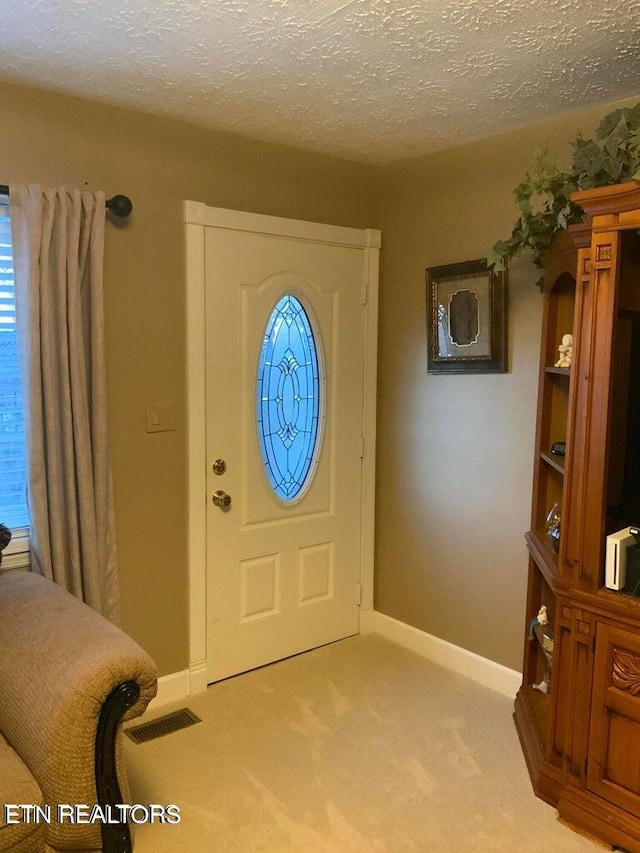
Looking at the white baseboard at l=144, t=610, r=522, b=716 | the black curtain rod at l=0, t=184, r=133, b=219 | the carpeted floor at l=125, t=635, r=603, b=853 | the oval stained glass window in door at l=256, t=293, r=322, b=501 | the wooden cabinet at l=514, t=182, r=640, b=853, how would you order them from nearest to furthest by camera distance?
the wooden cabinet at l=514, t=182, r=640, b=853 < the carpeted floor at l=125, t=635, r=603, b=853 < the black curtain rod at l=0, t=184, r=133, b=219 < the white baseboard at l=144, t=610, r=522, b=716 < the oval stained glass window in door at l=256, t=293, r=322, b=501

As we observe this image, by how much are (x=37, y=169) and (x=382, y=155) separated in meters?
1.52

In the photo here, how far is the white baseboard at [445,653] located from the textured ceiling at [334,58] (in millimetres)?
2245

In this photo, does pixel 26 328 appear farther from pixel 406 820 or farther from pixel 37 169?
pixel 406 820

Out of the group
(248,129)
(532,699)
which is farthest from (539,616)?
(248,129)

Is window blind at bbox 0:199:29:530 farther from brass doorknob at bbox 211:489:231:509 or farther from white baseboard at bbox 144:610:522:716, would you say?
white baseboard at bbox 144:610:522:716

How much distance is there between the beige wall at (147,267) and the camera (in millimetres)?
2453

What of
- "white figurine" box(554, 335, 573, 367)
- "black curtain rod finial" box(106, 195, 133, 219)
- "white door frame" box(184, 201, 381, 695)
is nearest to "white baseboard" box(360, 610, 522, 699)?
"white door frame" box(184, 201, 381, 695)

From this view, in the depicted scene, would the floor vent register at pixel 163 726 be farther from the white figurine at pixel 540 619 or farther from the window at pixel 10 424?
the white figurine at pixel 540 619

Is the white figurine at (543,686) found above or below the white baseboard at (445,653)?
above

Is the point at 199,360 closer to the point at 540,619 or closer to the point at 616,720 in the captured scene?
the point at 540,619

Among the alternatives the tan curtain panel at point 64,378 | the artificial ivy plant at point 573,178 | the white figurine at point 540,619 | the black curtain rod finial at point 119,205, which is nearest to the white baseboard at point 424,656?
the white figurine at point 540,619

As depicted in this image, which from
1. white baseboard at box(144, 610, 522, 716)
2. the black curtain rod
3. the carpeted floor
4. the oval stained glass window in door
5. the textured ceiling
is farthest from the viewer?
the oval stained glass window in door

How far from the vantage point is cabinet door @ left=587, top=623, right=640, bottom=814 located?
1984 mm

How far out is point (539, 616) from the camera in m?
2.57
